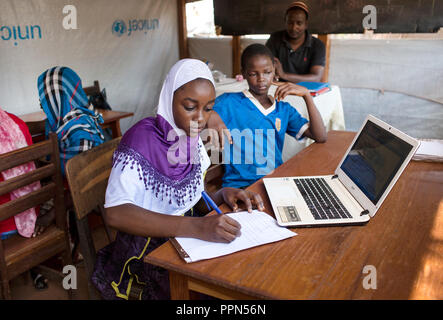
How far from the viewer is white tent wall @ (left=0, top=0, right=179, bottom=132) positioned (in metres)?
3.51

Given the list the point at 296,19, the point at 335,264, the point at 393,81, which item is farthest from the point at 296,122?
the point at 393,81

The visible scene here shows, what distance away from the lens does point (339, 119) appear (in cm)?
315

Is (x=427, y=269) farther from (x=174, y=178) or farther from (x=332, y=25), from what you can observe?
(x=332, y=25)

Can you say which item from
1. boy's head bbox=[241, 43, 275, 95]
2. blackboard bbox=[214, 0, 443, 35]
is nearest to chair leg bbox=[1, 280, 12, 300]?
boy's head bbox=[241, 43, 275, 95]

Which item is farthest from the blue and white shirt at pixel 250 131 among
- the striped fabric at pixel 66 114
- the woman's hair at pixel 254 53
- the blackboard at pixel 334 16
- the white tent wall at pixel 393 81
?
the blackboard at pixel 334 16

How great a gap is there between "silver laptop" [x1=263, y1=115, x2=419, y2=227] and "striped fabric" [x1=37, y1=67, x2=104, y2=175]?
3.96 feet

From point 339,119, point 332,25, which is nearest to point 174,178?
point 339,119

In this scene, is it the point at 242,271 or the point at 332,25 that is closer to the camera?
the point at 242,271

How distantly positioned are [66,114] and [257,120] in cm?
114

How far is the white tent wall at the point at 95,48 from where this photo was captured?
3.51m
